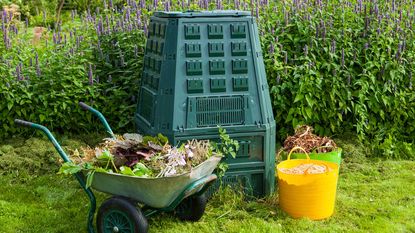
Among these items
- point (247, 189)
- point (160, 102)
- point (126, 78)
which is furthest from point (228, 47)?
point (126, 78)

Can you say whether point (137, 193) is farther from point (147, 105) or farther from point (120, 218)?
point (147, 105)

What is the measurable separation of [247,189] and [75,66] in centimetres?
215

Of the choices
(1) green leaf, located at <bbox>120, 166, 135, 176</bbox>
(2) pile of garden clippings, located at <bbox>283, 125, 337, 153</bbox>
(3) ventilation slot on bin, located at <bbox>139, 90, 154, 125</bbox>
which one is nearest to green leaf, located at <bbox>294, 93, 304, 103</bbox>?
(2) pile of garden clippings, located at <bbox>283, 125, 337, 153</bbox>

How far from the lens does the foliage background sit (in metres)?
6.04

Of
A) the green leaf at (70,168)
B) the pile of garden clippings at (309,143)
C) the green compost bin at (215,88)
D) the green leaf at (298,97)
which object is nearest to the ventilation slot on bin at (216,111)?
the green compost bin at (215,88)

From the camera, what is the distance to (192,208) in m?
4.68

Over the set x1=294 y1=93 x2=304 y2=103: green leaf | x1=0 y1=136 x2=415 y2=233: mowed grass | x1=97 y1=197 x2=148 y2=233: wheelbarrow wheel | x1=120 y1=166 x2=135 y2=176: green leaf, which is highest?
x1=120 y1=166 x2=135 y2=176: green leaf

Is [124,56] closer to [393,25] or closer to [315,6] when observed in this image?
[315,6]

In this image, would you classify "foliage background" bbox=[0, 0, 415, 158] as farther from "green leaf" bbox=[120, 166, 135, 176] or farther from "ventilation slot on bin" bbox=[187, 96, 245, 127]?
"green leaf" bbox=[120, 166, 135, 176]

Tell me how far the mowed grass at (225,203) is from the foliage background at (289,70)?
0.33 meters

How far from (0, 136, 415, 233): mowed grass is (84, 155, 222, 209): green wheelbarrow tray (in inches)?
21.3

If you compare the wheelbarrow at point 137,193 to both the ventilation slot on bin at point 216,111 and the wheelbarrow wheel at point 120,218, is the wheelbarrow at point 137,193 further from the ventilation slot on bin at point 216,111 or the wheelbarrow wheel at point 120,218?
the ventilation slot on bin at point 216,111

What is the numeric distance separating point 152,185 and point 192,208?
2.51ft

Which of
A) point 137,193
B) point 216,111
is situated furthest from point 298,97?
point 137,193
